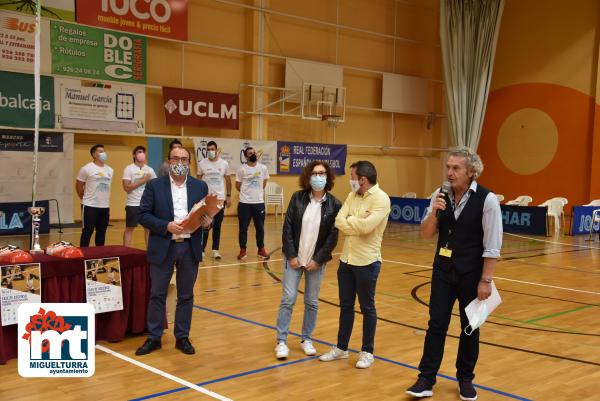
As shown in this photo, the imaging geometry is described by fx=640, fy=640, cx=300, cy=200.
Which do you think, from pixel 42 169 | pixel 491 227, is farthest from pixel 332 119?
pixel 491 227

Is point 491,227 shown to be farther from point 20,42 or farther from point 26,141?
point 20,42

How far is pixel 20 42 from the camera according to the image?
1365 centimetres

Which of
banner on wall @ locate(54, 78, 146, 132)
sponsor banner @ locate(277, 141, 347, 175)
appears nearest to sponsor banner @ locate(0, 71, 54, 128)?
banner on wall @ locate(54, 78, 146, 132)

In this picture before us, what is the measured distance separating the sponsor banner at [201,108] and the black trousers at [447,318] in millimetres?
12859

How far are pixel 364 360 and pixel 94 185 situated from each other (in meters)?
5.11

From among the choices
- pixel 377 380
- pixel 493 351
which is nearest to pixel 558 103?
pixel 493 351

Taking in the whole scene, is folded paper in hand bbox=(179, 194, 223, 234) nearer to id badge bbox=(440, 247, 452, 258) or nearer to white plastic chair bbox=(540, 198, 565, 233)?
id badge bbox=(440, 247, 452, 258)

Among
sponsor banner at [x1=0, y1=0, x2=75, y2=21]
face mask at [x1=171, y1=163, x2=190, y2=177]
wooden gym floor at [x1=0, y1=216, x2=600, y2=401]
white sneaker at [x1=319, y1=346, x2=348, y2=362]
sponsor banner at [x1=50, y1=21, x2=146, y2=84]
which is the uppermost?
sponsor banner at [x1=0, y1=0, x2=75, y2=21]

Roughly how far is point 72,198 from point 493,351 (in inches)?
452

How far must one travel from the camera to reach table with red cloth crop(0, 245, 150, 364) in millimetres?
4914

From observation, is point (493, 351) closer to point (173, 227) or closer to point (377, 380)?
point (377, 380)

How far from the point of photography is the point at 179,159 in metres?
5.09

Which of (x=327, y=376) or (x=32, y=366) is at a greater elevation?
(x=32, y=366)

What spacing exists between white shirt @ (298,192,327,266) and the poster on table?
5.17 ft
